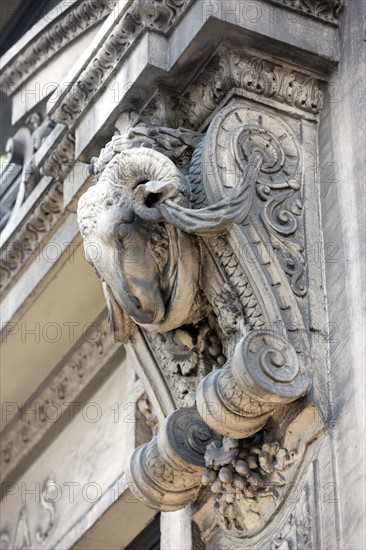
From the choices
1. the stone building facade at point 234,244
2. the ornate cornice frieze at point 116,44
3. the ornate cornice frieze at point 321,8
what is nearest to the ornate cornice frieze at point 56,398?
the stone building facade at point 234,244

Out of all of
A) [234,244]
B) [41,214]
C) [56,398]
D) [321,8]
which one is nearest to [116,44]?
[321,8]

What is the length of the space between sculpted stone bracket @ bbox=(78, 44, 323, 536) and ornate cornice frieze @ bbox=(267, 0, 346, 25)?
0.20m

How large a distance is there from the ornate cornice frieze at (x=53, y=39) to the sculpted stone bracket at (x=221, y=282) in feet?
3.86

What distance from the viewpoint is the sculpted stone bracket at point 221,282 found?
4.79 m

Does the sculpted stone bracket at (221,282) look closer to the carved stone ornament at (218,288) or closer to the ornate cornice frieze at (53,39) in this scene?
the carved stone ornament at (218,288)

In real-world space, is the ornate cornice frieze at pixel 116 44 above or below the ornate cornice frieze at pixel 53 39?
below

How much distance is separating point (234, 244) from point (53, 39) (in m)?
2.11

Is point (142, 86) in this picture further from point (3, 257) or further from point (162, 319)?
point (3, 257)

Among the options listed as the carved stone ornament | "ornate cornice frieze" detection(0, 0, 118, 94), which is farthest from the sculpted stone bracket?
"ornate cornice frieze" detection(0, 0, 118, 94)

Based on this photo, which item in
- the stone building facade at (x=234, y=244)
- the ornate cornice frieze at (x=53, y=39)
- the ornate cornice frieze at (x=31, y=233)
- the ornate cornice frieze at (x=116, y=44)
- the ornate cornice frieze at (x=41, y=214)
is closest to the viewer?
the stone building facade at (x=234, y=244)

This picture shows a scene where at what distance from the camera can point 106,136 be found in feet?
18.1

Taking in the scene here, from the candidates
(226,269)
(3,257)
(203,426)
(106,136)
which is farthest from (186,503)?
(3,257)

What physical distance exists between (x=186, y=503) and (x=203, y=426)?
0.30 meters

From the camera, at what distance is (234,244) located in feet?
16.2
